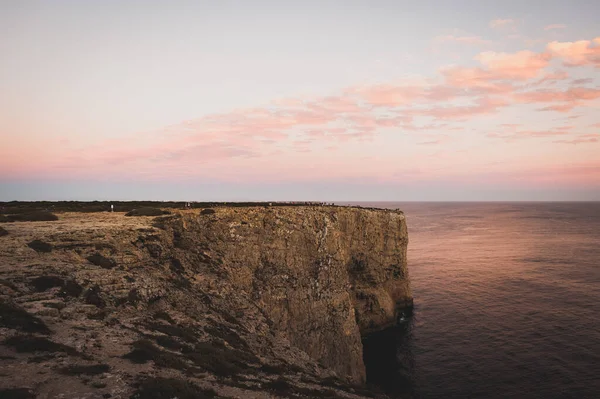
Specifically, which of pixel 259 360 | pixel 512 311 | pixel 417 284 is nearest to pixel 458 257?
pixel 417 284

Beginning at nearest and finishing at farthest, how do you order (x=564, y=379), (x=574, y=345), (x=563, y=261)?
1. (x=564, y=379)
2. (x=574, y=345)
3. (x=563, y=261)

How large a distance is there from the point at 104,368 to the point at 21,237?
17.0 meters

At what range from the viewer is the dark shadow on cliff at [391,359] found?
38.4 metres

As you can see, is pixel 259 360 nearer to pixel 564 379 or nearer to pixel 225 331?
pixel 225 331

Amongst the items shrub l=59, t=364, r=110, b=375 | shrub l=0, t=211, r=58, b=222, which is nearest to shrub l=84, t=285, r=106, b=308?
shrub l=59, t=364, r=110, b=375

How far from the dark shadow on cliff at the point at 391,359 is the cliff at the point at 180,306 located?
3.78m

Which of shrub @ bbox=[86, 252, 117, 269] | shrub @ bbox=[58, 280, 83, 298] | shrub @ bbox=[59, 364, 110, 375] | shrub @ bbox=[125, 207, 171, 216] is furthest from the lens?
shrub @ bbox=[125, 207, 171, 216]

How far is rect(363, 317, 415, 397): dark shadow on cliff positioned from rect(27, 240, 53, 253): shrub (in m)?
35.6

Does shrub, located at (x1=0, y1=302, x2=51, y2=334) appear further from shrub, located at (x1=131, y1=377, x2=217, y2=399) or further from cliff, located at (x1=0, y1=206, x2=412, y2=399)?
shrub, located at (x1=131, y1=377, x2=217, y2=399)

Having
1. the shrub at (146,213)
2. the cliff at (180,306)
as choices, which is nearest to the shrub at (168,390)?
the cliff at (180,306)

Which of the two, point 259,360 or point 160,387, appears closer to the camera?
point 160,387

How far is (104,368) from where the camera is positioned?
13.7 meters

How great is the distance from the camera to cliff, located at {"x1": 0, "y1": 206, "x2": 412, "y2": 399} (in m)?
14.0

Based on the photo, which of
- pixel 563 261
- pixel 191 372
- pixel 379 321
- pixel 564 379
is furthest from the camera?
pixel 563 261
